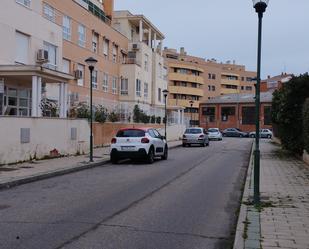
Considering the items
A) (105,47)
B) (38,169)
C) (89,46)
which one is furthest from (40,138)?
(105,47)

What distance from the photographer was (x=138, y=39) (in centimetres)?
5822

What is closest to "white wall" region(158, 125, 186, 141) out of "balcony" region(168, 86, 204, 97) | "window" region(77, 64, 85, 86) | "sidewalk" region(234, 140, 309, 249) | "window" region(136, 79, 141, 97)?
"window" region(136, 79, 141, 97)

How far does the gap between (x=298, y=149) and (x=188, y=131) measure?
1669 cm

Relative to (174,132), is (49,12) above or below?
above

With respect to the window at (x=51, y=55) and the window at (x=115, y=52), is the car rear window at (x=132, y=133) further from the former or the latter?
the window at (x=115, y=52)

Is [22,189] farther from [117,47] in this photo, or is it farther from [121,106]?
[117,47]

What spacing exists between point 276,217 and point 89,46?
35970mm

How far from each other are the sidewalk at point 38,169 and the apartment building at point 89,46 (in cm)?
1115

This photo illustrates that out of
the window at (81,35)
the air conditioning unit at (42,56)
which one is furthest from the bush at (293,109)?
the window at (81,35)

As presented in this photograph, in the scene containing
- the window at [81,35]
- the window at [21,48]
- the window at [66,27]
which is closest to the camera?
the window at [21,48]

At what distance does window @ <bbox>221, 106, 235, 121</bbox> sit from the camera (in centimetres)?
9769

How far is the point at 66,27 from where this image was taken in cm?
3816

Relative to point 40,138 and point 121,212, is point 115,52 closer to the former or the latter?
point 40,138

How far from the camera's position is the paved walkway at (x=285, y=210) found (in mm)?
7004
